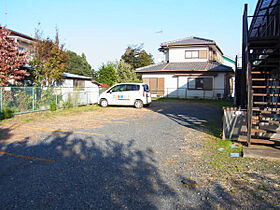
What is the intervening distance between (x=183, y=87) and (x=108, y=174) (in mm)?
21842

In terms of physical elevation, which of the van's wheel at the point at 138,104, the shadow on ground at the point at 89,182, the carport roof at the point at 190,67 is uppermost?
the carport roof at the point at 190,67

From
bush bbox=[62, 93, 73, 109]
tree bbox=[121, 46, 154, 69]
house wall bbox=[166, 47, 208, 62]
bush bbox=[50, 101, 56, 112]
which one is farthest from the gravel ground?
tree bbox=[121, 46, 154, 69]

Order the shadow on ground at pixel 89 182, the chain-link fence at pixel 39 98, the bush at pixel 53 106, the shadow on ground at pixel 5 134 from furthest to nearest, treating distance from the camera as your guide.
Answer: the bush at pixel 53 106 → the chain-link fence at pixel 39 98 → the shadow on ground at pixel 5 134 → the shadow on ground at pixel 89 182

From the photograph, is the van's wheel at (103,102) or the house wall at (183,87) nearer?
the van's wheel at (103,102)

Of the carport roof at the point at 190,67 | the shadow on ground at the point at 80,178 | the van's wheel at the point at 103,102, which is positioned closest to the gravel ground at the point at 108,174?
the shadow on ground at the point at 80,178

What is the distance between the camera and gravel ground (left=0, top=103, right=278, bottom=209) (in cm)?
314

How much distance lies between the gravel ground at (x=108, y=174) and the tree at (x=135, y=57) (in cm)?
4242

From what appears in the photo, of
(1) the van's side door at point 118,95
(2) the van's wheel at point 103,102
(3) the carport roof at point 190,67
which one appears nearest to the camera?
(1) the van's side door at point 118,95

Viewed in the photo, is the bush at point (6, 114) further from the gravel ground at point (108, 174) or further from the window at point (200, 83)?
the window at point (200, 83)

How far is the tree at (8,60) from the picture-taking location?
1170 cm

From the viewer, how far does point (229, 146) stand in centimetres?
594

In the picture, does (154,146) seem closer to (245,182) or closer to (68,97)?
(245,182)

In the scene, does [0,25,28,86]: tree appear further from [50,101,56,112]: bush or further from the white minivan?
the white minivan

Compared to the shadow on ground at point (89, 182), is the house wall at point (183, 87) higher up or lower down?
higher up
